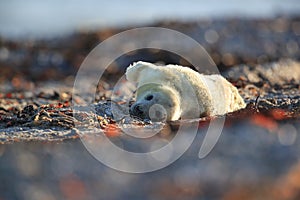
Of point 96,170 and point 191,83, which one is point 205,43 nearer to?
point 191,83

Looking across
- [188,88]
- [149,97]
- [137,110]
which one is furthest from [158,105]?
[188,88]

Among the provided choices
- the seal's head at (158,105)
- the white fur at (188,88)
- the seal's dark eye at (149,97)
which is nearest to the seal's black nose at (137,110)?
the seal's head at (158,105)

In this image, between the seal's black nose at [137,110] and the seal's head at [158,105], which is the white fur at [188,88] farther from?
the seal's black nose at [137,110]

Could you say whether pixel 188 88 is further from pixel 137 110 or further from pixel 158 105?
pixel 137 110

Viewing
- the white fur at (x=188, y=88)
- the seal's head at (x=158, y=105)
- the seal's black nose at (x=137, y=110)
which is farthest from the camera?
the white fur at (x=188, y=88)

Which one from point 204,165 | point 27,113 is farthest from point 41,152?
point 27,113

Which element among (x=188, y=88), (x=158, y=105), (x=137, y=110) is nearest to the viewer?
(x=158, y=105)
